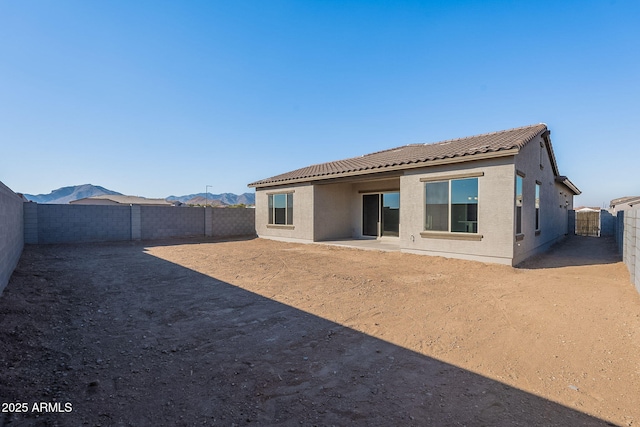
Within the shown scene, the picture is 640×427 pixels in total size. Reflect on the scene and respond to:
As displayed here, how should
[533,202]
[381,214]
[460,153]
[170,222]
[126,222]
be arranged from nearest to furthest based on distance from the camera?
[460,153]
[533,202]
[381,214]
[126,222]
[170,222]

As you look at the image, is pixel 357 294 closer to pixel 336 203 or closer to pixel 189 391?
pixel 189 391

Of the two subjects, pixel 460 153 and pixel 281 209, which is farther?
pixel 281 209

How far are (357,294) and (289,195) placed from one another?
9815 mm

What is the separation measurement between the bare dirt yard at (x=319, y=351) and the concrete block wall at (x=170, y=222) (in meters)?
8.53

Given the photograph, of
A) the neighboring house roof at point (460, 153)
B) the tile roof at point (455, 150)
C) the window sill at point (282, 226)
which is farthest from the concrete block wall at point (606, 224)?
the window sill at point (282, 226)

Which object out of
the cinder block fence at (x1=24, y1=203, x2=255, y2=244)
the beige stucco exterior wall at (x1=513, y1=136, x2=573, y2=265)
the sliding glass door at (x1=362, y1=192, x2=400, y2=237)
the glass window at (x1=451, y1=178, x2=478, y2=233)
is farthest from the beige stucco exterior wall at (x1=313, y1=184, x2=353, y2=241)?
the beige stucco exterior wall at (x1=513, y1=136, x2=573, y2=265)

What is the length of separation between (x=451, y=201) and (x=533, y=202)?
3496 mm

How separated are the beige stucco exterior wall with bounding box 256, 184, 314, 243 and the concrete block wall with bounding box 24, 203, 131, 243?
6.63m

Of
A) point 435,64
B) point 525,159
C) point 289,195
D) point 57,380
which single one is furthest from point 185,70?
point 525,159

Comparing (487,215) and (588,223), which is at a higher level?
(487,215)

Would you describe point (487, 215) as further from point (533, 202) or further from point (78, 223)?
point (78, 223)

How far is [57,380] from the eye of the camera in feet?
8.54

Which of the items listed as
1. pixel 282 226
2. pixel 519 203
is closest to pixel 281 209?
pixel 282 226

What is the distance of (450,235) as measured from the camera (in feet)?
29.5
